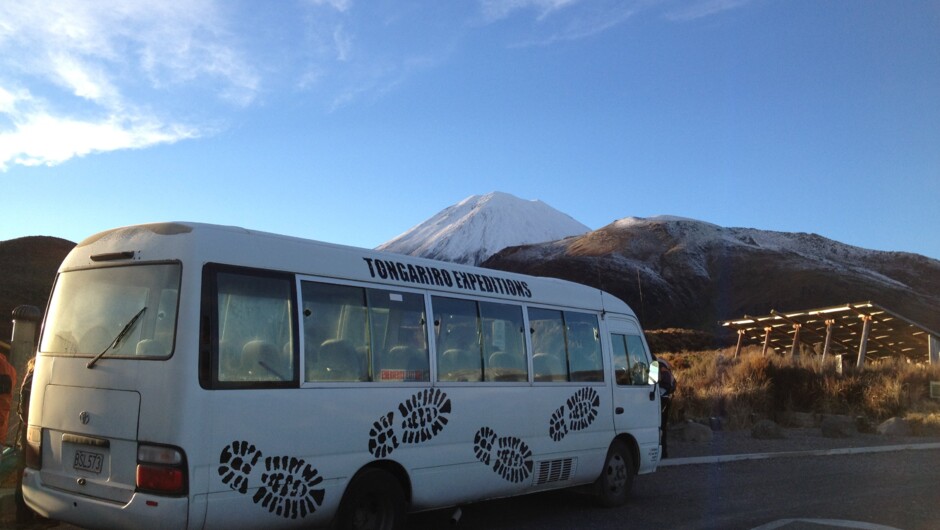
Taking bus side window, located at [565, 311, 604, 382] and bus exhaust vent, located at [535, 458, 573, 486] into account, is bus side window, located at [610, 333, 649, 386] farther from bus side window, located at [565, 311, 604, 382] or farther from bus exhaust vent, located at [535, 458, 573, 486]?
bus exhaust vent, located at [535, 458, 573, 486]

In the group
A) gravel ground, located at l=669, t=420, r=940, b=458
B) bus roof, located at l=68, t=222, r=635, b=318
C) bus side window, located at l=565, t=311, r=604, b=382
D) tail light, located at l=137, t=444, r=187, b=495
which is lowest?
gravel ground, located at l=669, t=420, r=940, b=458

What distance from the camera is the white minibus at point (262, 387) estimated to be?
5.17 m

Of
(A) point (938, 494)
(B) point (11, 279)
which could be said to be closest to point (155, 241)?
(A) point (938, 494)

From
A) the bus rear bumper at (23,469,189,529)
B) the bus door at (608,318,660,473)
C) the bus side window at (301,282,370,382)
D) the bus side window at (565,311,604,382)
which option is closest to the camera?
the bus rear bumper at (23,469,189,529)

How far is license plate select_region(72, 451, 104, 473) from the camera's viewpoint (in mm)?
5363

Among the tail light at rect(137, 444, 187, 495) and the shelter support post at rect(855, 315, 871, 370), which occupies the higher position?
the shelter support post at rect(855, 315, 871, 370)

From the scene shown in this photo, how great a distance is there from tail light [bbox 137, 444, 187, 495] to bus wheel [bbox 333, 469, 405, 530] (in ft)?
4.57

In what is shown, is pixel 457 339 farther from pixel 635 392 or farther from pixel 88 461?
pixel 635 392

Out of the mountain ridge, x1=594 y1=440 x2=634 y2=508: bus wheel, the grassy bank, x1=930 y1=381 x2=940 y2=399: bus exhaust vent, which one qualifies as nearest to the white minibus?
x1=594 y1=440 x2=634 y2=508: bus wheel

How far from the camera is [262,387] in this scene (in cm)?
553

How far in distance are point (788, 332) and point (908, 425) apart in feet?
57.6

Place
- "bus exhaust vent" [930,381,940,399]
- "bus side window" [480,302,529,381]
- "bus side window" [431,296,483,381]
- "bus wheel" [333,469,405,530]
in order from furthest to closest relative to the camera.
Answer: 1. "bus exhaust vent" [930,381,940,399]
2. "bus side window" [480,302,529,381]
3. "bus side window" [431,296,483,381]
4. "bus wheel" [333,469,405,530]

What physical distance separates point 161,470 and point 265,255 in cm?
163

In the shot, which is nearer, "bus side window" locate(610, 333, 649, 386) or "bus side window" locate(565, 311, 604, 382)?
"bus side window" locate(565, 311, 604, 382)
